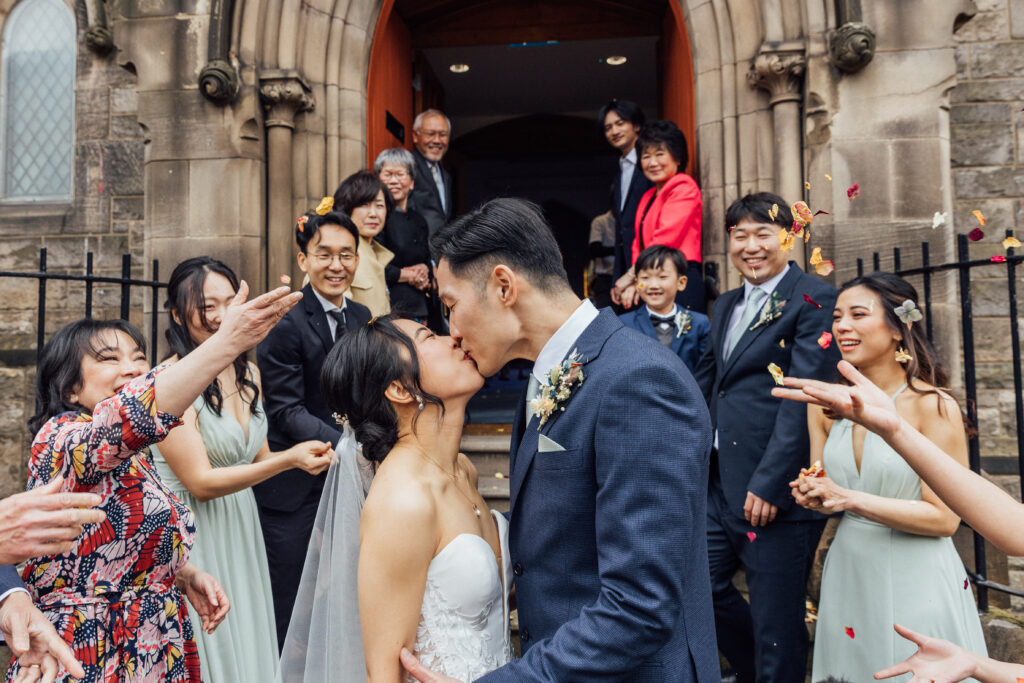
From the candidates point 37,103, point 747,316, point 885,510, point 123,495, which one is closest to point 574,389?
point 123,495

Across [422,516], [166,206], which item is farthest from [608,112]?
[422,516]

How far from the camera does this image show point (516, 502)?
1.68m

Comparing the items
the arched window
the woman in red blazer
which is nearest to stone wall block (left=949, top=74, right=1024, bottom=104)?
the woman in red blazer

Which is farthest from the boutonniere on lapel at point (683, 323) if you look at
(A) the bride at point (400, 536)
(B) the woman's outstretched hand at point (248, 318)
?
(B) the woman's outstretched hand at point (248, 318)

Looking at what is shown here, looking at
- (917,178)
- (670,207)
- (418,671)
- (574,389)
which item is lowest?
(418,671)

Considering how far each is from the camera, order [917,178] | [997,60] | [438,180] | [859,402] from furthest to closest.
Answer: [997,60]
[438,180]
[917,178]
[859,402]

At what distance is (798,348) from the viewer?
317 centimetres

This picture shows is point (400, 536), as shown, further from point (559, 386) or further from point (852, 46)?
point (852, 46)

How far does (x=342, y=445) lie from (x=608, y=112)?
369 centimetres

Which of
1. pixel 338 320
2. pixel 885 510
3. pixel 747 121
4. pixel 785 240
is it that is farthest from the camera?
pixel 747 121

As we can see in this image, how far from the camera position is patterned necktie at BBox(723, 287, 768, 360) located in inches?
134

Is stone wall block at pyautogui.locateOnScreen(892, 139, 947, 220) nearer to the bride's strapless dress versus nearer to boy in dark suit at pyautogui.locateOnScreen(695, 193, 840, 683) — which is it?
boy in dark suit at pyautogui.locateOnScreen(695, 193, 840, 683)

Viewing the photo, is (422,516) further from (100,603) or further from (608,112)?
(608,112)

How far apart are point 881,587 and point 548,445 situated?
5.92 ft
